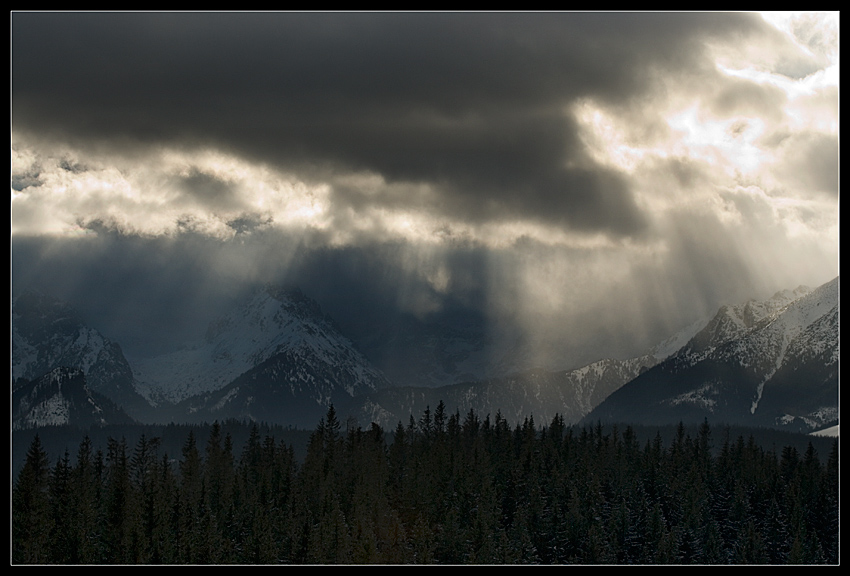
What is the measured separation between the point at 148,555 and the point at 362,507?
43.8 metres

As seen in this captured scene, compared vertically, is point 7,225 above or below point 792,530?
above

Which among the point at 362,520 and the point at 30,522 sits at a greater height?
the point at 30,522

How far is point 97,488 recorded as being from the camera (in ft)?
547

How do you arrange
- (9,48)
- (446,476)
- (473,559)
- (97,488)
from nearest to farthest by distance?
(9,48), (473,559), (97,488), (446,476)

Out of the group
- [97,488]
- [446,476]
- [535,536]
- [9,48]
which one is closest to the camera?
[9,48]

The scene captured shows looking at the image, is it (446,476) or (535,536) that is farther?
(446,476)

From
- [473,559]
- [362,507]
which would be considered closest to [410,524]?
[362,507]

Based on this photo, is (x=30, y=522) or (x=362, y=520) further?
(x=362, y=520)

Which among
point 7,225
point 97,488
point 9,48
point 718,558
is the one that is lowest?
point 718,558

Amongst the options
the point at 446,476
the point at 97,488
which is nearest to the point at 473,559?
the point at 446,476

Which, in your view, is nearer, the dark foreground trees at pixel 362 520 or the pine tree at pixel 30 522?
the pine tree at pixel 30 522

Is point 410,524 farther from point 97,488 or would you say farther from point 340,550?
point 97,488

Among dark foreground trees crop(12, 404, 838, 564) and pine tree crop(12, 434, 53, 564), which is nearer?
pine tree crop(12, 434, 53, 564)
